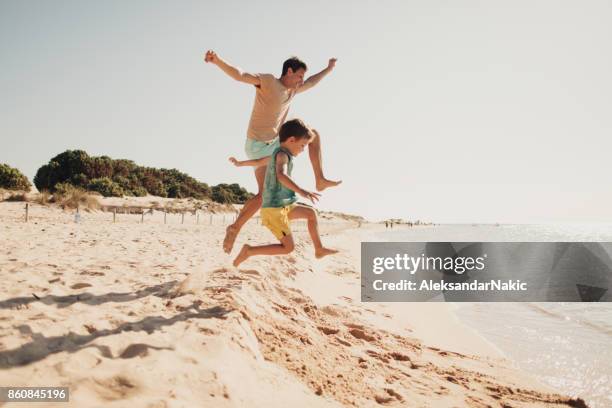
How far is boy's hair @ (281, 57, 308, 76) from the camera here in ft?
11.7

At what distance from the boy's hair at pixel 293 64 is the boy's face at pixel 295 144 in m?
0.84

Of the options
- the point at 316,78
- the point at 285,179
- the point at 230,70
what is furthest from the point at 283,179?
the point at 316,78

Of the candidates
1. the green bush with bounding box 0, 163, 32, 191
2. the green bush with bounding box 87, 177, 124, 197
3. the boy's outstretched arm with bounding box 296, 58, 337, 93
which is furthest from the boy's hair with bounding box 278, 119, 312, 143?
the green bush with bounding box 0, 163, 32, 191

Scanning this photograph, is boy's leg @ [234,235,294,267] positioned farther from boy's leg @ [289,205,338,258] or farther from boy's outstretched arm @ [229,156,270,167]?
boy's outstretched arm @ [229,156,270,167]

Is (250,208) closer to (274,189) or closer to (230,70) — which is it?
(274,189)

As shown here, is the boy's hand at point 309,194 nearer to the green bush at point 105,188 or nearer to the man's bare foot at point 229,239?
the man's bare foot at point 229,239

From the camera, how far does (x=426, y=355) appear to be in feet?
12.3

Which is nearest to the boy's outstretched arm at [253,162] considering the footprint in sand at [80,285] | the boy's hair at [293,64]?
the boy's hair at [293,64]

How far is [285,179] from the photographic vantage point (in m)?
3.03

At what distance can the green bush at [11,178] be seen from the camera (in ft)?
96.7

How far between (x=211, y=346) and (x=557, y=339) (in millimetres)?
5804

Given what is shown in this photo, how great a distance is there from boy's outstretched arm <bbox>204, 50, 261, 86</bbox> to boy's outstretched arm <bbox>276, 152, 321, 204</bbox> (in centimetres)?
81

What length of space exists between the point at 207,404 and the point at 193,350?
504 mm

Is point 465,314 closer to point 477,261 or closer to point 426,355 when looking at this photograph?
point 426,355
